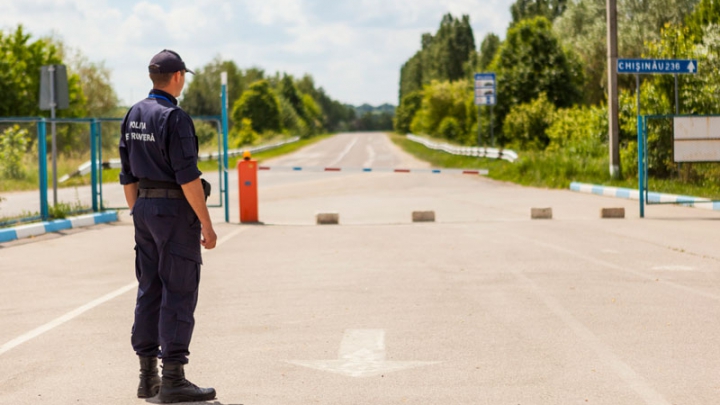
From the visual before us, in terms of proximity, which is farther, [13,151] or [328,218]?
[13,151]

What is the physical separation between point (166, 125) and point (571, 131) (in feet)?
104

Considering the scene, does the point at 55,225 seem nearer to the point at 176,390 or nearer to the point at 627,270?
the point at 627,270

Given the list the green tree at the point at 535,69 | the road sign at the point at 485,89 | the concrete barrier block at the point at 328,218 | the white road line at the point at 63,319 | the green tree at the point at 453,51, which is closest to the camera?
the white road line at the point at 63,319

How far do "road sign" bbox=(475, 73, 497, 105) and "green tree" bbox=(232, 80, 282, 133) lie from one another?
66.5 meters

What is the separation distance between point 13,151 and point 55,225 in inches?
68.4

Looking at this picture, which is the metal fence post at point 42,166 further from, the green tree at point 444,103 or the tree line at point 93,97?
the green tree at point 444,103

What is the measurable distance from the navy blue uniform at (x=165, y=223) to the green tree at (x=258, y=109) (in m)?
104

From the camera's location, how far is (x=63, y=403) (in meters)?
5.24

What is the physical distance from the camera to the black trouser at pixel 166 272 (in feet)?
17.3

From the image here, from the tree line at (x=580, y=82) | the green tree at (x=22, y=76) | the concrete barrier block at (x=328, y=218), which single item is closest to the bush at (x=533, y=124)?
the tree line at (x=580, y=82)

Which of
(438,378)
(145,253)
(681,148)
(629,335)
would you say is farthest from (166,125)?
(681,148)

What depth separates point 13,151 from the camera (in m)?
17.1

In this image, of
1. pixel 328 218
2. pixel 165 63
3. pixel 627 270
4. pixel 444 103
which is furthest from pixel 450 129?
pixel 165 63

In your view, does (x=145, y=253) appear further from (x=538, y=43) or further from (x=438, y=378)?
(x=538, y=43)
